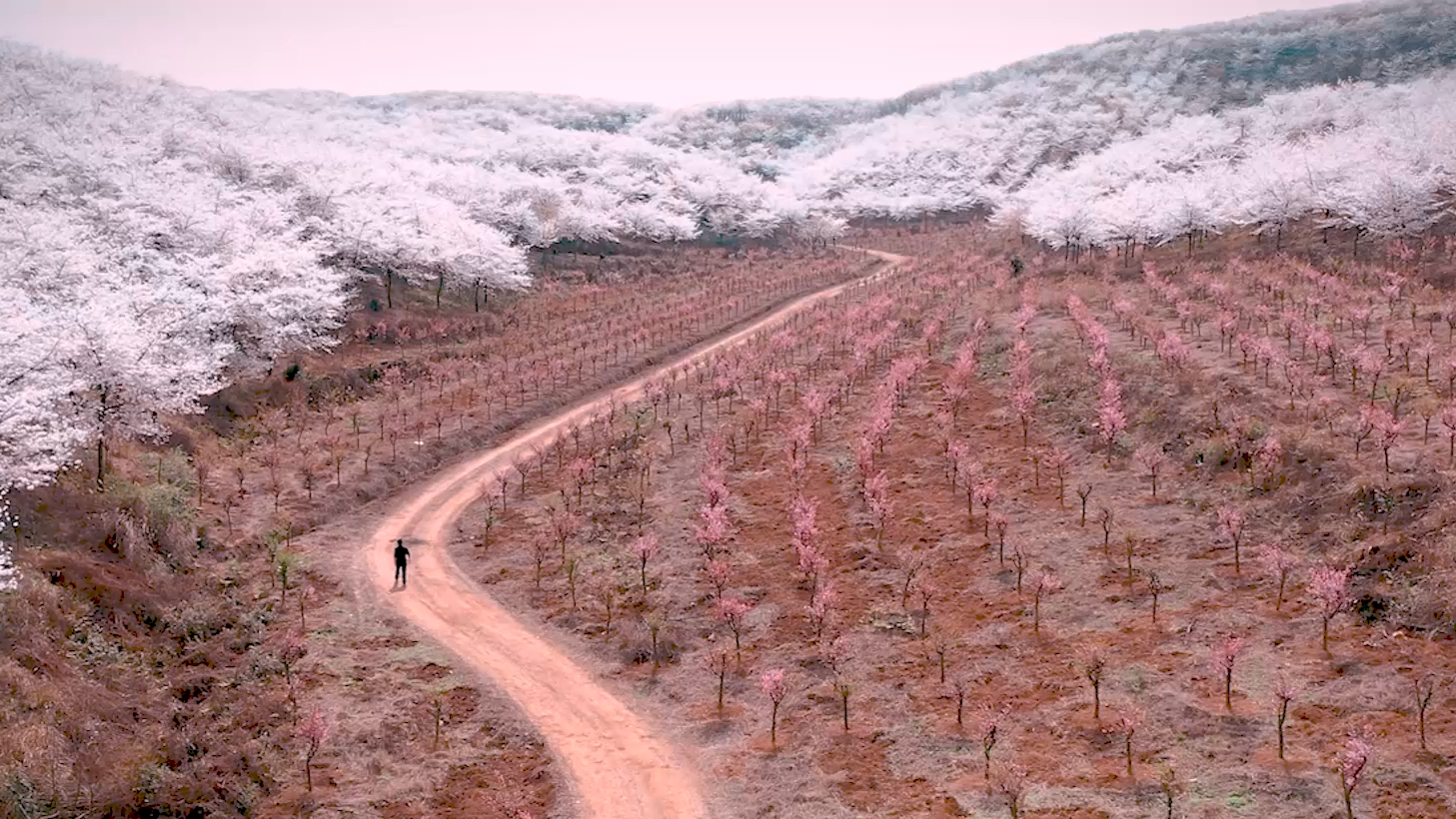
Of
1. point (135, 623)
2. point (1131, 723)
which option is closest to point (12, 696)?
point (135, 623)

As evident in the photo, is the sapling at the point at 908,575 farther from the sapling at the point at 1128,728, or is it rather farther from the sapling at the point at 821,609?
the sapling at the point at 1128,728

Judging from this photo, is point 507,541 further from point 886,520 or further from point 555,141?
point 555,141

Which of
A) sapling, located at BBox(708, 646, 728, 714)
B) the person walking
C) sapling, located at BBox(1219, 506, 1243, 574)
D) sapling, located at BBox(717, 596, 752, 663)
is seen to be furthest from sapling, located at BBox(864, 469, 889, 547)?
the person walking

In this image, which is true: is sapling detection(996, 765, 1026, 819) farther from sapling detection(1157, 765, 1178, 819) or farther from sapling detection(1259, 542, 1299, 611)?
sapling detection(1259, 542, 1299, 611)

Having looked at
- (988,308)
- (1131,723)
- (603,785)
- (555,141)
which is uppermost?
(555,141)

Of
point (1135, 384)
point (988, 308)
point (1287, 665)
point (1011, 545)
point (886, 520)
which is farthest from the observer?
point (988, 308)

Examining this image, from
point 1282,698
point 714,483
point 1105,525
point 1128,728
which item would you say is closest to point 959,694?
point 1128,728

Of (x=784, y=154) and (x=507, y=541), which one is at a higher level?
(x=784, y=154)
